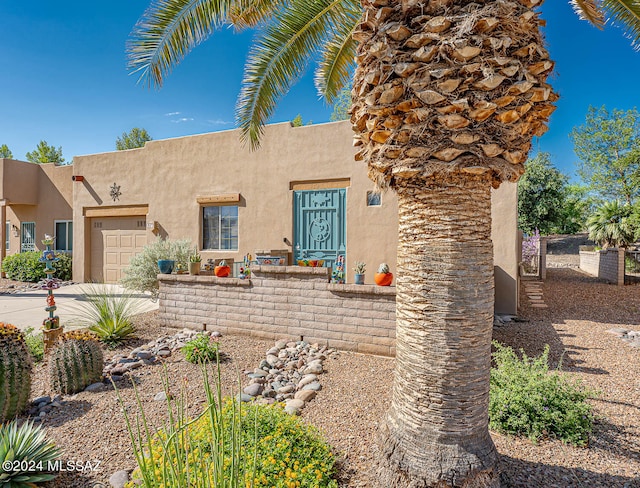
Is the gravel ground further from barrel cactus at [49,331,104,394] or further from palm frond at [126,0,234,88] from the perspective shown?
palm frond at [126,0,234,88]

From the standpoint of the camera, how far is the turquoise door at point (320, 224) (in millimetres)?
8875

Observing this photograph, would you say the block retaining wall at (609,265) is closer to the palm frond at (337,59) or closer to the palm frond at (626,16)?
the palm frond at (626,16)

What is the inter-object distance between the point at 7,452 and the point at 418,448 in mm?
2825

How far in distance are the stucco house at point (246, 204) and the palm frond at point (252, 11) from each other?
4.02 m

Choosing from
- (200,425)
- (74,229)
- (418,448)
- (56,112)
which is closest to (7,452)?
(200,425)

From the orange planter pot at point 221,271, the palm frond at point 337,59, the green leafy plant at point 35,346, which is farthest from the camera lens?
the orange planter pot at point 221,271

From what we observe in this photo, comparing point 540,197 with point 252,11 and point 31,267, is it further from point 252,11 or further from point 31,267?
point 31,267

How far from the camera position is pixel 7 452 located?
2.45m

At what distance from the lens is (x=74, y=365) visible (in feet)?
→ 13.6

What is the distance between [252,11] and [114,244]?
34.0 ft

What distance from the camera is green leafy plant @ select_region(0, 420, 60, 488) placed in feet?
7.80

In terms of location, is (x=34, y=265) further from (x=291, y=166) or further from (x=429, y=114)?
(x=429, y=114)

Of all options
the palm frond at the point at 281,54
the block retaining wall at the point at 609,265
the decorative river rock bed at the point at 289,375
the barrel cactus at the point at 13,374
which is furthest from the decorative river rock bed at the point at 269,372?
the block retaining wall at the point at 609,265

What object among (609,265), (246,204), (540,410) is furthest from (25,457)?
(609,265)
